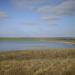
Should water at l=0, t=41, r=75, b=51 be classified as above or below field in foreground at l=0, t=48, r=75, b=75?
above

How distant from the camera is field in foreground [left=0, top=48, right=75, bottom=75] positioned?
175 cm

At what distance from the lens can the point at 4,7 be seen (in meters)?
1.80

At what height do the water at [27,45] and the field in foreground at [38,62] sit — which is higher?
the water at [27,45]

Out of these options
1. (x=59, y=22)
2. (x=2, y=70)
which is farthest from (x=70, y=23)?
(x=2, y=70)

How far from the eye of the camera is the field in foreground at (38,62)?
175 centimetres

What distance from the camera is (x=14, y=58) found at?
179 cm

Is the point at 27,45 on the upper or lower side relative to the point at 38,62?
upper

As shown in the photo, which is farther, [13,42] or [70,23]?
[70,23]

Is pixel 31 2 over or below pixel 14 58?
over

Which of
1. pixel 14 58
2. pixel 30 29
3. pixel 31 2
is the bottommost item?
pixel 14 58

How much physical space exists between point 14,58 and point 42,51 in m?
0.35

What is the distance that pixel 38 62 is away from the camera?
1.81 meters

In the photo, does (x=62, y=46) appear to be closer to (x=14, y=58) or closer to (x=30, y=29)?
(x=30, y=29)

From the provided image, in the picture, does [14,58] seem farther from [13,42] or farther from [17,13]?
[17,13]
